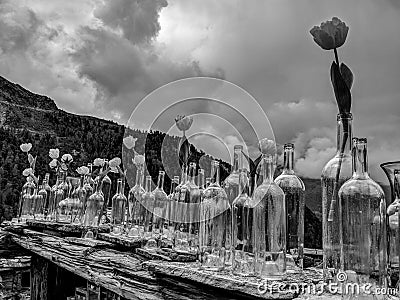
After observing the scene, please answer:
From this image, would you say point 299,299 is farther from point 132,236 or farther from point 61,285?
point 61,285

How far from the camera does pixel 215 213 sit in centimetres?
97

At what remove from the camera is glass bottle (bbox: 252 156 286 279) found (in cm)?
81

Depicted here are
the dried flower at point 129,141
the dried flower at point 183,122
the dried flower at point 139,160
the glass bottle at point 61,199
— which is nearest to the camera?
the dried flower at point 183,122

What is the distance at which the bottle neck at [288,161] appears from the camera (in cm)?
93

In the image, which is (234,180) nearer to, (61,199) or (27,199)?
(61,199)

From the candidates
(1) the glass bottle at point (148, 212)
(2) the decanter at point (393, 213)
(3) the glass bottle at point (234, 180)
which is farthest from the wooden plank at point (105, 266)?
(2) the decanter at point (393, 213)

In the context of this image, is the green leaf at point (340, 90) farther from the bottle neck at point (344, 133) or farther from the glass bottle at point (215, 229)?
the glass bottle at point (215, 229)

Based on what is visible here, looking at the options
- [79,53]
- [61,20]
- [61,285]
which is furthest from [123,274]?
[79,53]

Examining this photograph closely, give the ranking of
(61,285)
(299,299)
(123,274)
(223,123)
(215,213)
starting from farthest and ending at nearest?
(61,285), (223,123), (123,274), (215,213), (299,299)

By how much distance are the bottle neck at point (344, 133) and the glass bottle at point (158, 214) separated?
819mm

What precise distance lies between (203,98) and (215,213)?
0.70m

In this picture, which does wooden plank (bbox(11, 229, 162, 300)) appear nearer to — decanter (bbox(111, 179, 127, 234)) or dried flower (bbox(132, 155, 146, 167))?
decanter (bbox(111, 179, 127, 234))

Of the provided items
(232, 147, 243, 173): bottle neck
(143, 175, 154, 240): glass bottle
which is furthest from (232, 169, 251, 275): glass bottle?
(143, 175, 154, 240): glass bottle

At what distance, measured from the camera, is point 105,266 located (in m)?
1.42
